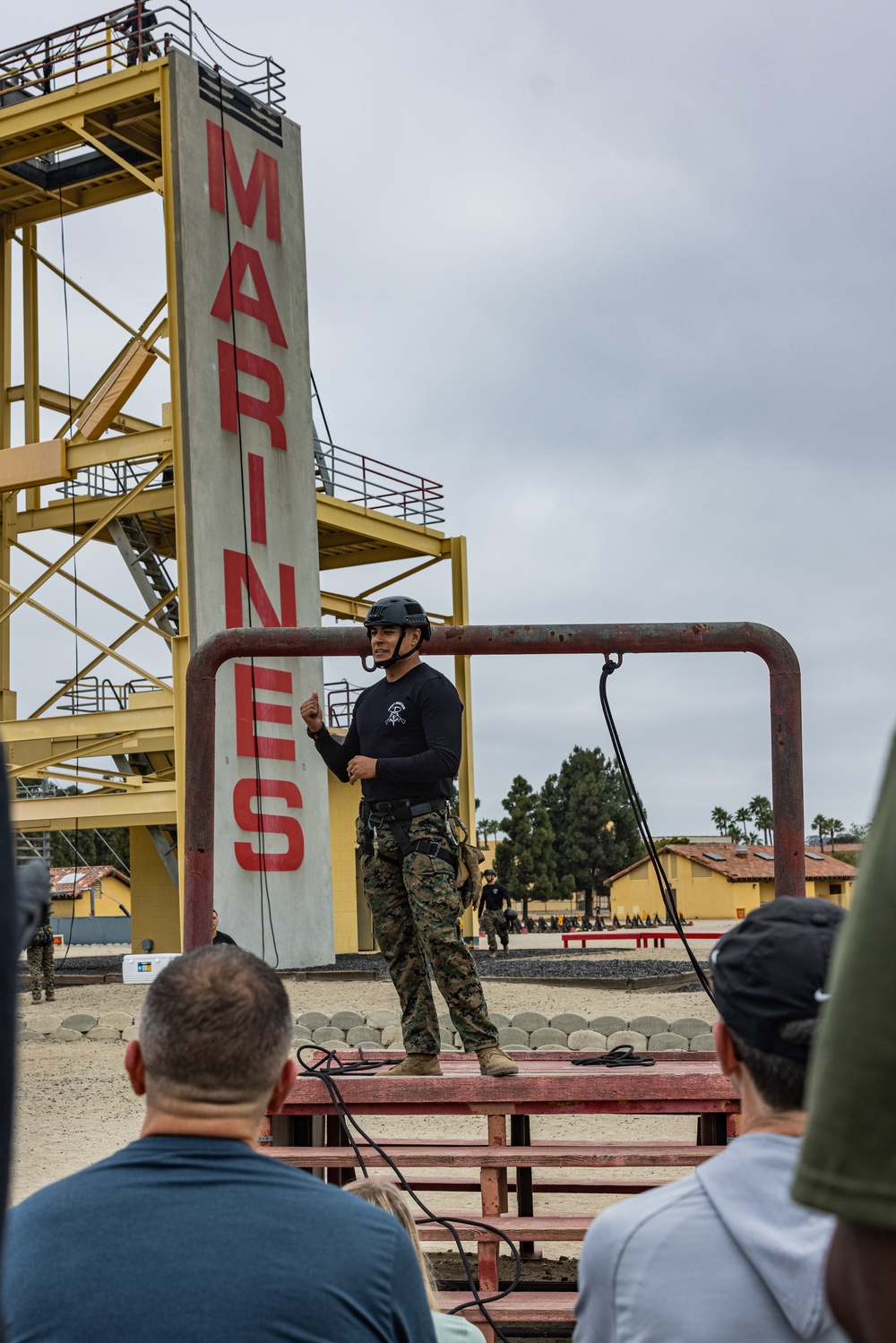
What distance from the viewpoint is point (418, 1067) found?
5992 millimetres

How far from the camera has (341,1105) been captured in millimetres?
5520

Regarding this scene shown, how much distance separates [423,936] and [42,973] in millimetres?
15909

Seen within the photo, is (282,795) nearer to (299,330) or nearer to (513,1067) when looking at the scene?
(299,330)

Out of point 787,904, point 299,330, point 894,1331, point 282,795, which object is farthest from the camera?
point 299,330

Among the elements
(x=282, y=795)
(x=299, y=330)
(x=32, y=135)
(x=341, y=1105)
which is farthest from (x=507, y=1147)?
(x=32, y=135)

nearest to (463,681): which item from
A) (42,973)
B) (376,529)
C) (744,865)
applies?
(376,529)

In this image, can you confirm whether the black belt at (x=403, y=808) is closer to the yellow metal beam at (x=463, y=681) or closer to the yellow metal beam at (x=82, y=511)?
the yellow metal beam at (x=82, y=511)

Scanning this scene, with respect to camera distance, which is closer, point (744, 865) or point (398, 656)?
point (398, 656)

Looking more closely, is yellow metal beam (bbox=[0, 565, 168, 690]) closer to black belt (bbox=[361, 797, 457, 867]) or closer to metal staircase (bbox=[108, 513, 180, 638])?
metal staircase (bbox=[108, 513, 180, 638])

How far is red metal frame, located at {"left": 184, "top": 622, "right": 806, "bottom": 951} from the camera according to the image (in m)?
6.07

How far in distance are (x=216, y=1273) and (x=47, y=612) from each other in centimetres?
2284

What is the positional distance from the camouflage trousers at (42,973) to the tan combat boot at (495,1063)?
14058 mm

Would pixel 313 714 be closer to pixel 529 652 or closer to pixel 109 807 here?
pixel 529 652

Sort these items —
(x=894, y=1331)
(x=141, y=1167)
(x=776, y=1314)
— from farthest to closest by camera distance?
(x=141, y=1167)
(x=776, y=1314)
(x=894, y=1331)
